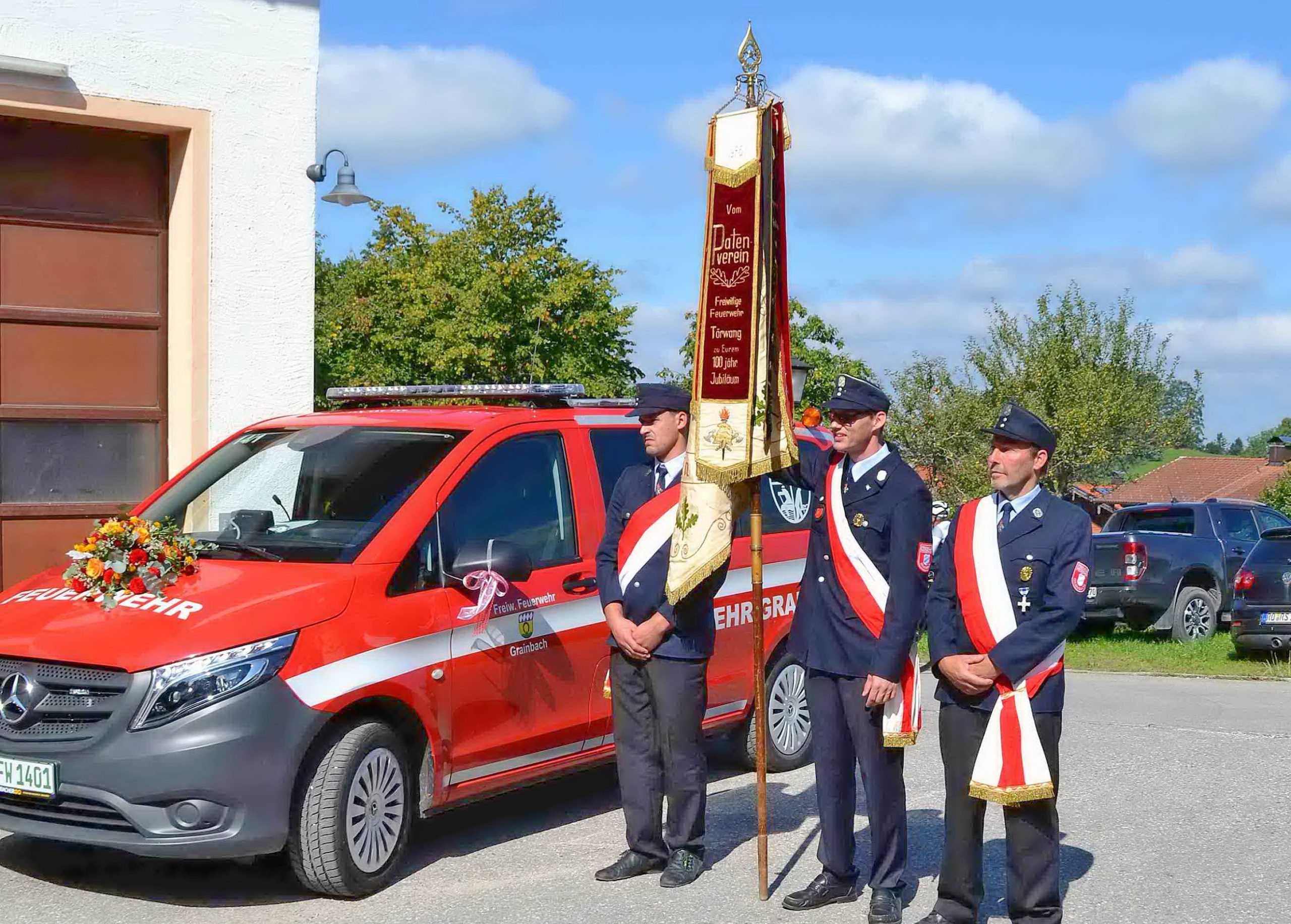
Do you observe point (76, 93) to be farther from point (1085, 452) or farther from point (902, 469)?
point (1085, 452)

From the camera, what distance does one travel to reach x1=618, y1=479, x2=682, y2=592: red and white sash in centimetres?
623

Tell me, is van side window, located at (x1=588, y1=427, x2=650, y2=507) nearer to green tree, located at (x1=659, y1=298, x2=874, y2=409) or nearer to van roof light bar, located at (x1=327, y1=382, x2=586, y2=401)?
van roof light bar, located at (x1=327, y1=382, x2=586, y2=401)

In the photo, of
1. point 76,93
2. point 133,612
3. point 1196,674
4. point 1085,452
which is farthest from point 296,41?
point 1085,452

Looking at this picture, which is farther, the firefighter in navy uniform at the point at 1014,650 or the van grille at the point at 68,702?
the van grille at the point at 68,702

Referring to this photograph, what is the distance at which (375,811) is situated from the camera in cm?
588

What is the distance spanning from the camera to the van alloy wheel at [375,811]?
18.9ft

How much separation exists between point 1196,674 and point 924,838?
323 inches

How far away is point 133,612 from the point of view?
5.76 m

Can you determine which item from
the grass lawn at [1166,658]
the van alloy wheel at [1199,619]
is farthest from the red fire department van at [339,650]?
the van alloy wheel at [1199,619]

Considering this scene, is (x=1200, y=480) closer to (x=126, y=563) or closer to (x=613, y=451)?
(x=613, y=451)

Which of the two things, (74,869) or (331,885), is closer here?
(331,885)

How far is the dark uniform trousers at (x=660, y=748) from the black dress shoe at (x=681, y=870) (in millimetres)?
28

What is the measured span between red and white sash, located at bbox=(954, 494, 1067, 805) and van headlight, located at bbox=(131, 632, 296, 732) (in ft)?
8.29

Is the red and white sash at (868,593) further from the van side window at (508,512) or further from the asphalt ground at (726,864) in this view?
the van side window at (508,512)
